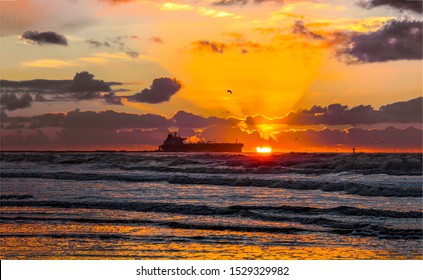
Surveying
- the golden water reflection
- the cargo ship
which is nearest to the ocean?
the golden water reflection

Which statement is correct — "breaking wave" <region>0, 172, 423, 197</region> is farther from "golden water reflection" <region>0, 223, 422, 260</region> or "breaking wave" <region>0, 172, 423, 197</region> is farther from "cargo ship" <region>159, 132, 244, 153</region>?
"cargo ship" <region>159, 132, 244, 153</region>

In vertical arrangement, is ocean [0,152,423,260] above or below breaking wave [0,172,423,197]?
below

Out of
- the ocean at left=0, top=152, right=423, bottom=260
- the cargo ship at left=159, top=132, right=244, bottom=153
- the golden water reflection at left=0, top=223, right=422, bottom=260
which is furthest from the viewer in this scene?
the cargo ship at left=159, top=132, right=244, bottom=153

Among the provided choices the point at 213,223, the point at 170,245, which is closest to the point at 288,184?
the point at 213,223

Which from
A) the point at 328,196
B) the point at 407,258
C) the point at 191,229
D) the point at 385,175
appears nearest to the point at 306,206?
the point at 328,196

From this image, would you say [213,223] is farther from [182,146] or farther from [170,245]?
[182,146]

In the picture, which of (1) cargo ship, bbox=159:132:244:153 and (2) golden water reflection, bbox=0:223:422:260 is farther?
(1) cargo ship, bbox=159:132:244:153

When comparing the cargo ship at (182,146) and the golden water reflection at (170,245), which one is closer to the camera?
the golden water reflection at (170,245)

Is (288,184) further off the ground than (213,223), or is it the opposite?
(288,184)

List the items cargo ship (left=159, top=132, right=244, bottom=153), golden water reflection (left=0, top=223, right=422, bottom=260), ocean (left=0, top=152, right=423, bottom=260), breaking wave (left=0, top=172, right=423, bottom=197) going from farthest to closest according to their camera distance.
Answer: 1. cargo ship (left=159, top=132, right=244, bottom=153)
2. breaking wave (left=0, top=172, right=423, bottom=197)
3. ocean (left=0, top=152, right=423, bottom=260)
4. golden water reflection (left=0, top=223, right=422, bottom=260)

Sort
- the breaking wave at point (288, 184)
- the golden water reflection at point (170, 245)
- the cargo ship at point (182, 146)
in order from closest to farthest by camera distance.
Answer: the golden water reflection at point (170, 245) → the breaking wave at point (288, 184) → the cargo ship at point (182, 146)

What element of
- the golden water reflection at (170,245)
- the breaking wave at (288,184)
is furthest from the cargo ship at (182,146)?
the golden water reflection at (170,245)

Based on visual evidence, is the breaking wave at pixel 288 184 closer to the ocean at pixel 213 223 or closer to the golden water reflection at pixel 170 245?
the ocean at pixel 213 223
